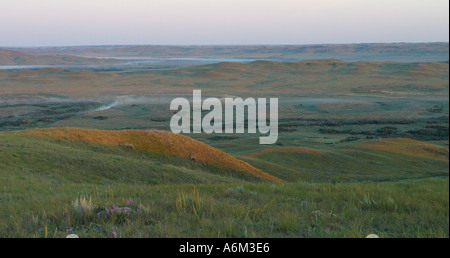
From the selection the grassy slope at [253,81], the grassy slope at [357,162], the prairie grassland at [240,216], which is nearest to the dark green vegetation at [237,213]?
the prairie grassland at [240,216]

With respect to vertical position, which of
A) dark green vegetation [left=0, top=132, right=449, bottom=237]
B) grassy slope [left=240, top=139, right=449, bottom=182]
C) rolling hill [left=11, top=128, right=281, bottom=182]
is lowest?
grassy slope [left=240, top=139, right=449, bottom=182]

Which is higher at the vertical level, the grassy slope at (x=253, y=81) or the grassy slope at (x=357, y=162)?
the grassy slope at (x=253, y=81)

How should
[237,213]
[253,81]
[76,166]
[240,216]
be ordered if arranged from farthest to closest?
1. [253,81]
2. [76,166]
3. [237,213]
4. [240,216]

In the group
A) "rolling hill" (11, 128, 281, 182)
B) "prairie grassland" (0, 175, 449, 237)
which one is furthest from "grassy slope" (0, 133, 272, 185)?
"prairie grassland" (0, 175, 449, 237)

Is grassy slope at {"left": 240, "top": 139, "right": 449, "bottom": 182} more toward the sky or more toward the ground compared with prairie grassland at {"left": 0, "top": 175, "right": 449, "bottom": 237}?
more toward the ground

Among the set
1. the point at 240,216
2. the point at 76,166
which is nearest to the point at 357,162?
the point at 76,166

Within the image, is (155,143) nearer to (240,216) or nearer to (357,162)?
(357,162)

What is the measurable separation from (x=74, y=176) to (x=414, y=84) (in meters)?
130

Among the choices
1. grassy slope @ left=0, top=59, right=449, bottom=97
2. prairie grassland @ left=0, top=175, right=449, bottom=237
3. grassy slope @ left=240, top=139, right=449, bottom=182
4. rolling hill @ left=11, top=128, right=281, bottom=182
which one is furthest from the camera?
grassy slope @ left=0, top=59, right=449, bottom=97

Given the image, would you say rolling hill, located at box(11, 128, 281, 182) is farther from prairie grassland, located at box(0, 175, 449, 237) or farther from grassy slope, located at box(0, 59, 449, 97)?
grassy slope, located at box(0, 59, 449, 97)

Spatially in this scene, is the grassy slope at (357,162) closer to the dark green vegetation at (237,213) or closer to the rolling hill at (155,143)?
the rolling hill at (155,143)

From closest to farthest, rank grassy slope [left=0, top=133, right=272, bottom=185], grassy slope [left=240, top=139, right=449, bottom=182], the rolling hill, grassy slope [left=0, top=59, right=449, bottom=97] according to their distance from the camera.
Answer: grassy slope [left=0, top=133, right=272, bottom=185] < the rolling hill < grassy slope [left=240, top=139, right=449, bottom=182] < grassy slope [left=0, top=59, right=449, bottom=97]

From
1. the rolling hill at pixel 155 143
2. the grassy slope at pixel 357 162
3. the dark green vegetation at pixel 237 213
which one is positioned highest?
the dark green vegetation at pixel 237 213
